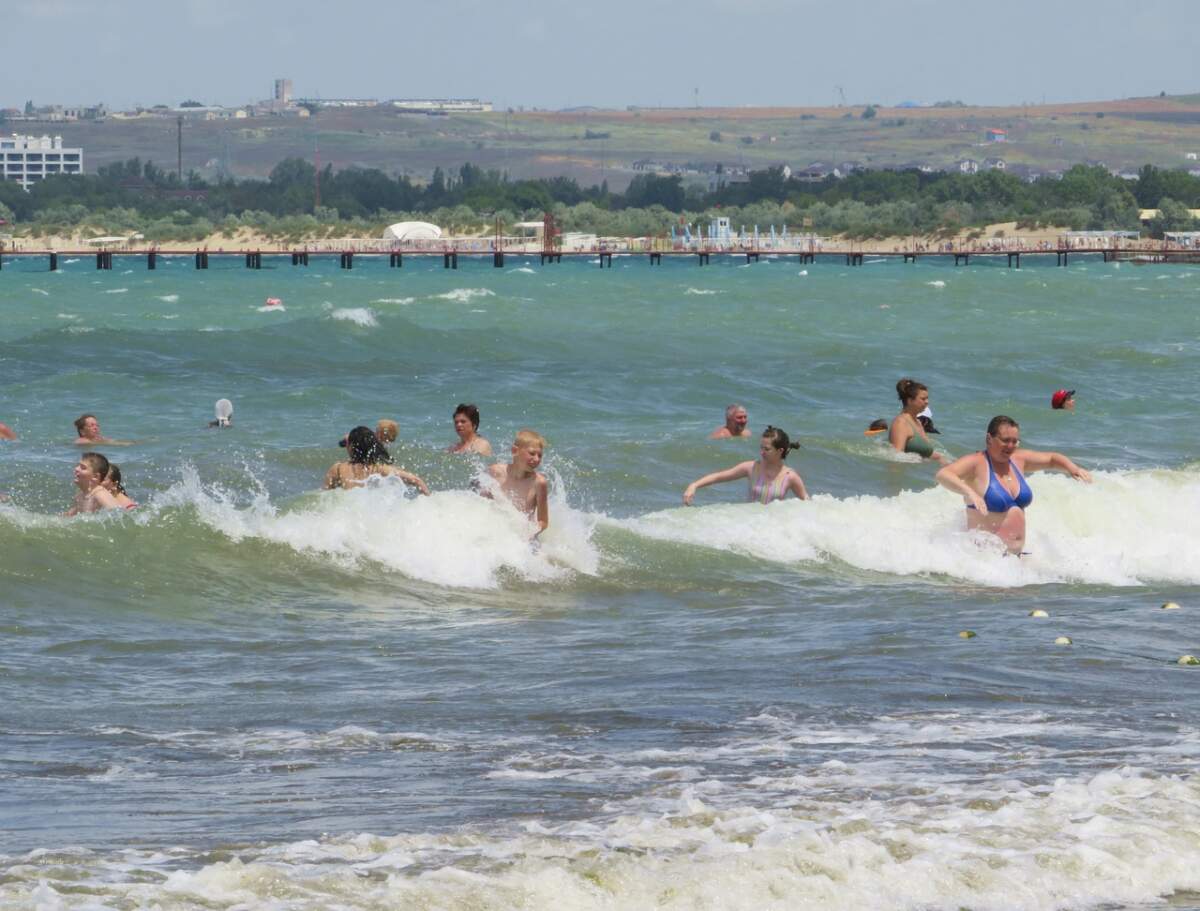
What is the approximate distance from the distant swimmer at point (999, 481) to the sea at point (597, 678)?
0.26 m

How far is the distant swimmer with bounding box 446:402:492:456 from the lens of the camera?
16.5 m

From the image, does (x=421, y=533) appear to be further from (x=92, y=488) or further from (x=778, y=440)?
(x=778, y=440)

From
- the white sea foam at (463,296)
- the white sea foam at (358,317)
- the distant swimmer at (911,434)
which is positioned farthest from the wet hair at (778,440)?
the white sea foam at (463,296)

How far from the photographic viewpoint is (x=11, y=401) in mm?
30031

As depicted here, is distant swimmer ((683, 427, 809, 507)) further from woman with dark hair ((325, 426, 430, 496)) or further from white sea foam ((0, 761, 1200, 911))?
white sea foam ((0, 761, 1200, 911))

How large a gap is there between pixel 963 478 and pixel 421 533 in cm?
379

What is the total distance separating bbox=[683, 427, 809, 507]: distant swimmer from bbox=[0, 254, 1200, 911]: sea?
18cm

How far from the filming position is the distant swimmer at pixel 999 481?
13133 mm

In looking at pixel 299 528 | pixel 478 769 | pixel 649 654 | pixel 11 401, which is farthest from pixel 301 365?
pixel 478 769

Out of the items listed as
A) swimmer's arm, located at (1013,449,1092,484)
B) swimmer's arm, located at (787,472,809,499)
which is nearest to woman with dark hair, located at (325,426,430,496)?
swimmer's arm, located at (787,472,809,499)

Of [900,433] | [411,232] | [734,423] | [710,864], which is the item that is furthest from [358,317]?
[411,232]

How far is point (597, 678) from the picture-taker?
995 cm

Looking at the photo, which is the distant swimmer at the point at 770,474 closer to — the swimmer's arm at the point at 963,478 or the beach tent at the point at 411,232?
the swimmer's arm at the point at 963,478

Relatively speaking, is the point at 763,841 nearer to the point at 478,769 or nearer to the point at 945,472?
the point at 478,769
